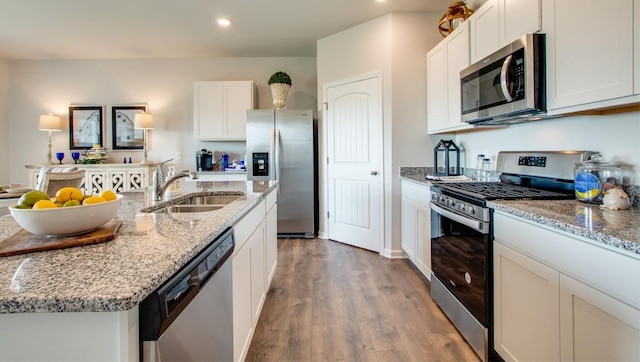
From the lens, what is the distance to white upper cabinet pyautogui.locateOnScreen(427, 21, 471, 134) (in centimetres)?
249

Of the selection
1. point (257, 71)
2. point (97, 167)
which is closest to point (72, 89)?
point (97, 167)

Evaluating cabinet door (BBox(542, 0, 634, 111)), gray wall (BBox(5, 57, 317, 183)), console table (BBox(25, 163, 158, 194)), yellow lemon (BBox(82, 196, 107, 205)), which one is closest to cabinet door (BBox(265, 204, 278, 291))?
yellow lemon (BBox(82, 196, 107, 205))

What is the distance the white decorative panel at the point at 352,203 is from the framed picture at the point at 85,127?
3.87 metres

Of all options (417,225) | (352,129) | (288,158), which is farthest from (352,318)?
(288,158)

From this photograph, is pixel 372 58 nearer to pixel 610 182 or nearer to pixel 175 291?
pixel 610 182

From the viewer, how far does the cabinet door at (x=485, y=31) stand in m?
2.06

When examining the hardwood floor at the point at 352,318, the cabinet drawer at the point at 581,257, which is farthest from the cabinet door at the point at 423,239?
the cabinet drawer at the point at 581,257

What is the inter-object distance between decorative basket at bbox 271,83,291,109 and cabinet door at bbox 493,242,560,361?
3.50 m

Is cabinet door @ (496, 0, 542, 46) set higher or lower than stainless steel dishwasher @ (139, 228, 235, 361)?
higher

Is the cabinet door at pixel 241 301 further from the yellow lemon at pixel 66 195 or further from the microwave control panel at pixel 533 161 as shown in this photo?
the microwave control panel at pixel 533 161

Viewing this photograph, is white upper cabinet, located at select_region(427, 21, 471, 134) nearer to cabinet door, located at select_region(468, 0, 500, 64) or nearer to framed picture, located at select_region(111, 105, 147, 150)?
cabinet door, located at select_region(468, 0, 500, 64)

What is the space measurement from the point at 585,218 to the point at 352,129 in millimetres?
2730

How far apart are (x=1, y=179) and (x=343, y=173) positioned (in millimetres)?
5285

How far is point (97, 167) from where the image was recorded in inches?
176
